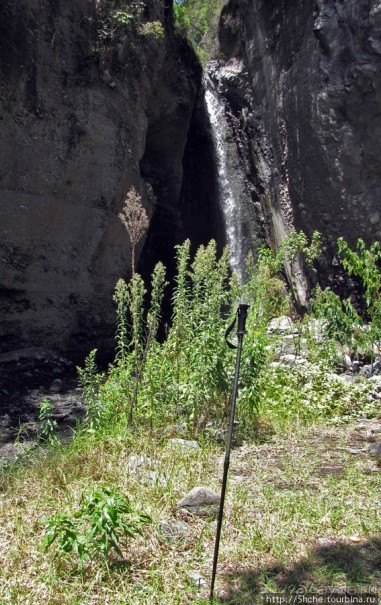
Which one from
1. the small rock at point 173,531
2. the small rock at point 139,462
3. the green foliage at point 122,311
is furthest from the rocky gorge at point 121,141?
the small rock at point 173,531

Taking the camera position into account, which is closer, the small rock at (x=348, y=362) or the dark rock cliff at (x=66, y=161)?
the small rock at (x=348, y=362)

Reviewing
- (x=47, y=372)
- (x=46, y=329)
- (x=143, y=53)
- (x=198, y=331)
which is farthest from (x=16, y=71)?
(x=198, y=331)

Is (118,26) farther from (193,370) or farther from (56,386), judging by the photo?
(193,370)

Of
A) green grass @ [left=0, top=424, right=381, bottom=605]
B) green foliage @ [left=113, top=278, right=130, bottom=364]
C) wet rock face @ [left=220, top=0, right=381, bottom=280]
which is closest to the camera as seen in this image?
green grass @ [left=0, top=424, right=381, bottom=605]

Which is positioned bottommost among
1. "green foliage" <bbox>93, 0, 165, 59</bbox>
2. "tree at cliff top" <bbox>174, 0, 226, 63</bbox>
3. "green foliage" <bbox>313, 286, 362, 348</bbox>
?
"green foliage" <bbox>313, 286, 362, 348</bbox>

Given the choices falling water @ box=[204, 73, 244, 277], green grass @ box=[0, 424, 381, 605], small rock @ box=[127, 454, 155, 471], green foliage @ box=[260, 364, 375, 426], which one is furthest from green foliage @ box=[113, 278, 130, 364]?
falling water @ box=[204, 73, 244, 277]

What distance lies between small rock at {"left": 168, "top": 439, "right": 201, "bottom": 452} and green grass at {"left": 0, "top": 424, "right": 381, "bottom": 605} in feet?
0.30

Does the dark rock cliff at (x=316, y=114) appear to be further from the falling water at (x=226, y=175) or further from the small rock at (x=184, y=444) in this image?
the small rock at (x=184, y=444)

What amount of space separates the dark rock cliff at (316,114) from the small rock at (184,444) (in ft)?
17.5

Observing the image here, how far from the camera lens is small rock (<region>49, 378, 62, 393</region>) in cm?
775

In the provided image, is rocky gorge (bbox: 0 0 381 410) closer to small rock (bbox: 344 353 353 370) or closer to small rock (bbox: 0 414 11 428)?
small rock (bbox: 0 414 11 428)

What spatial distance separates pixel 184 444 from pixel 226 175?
27.5 feet

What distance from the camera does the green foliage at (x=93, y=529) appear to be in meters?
2.63

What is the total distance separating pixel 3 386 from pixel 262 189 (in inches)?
241
